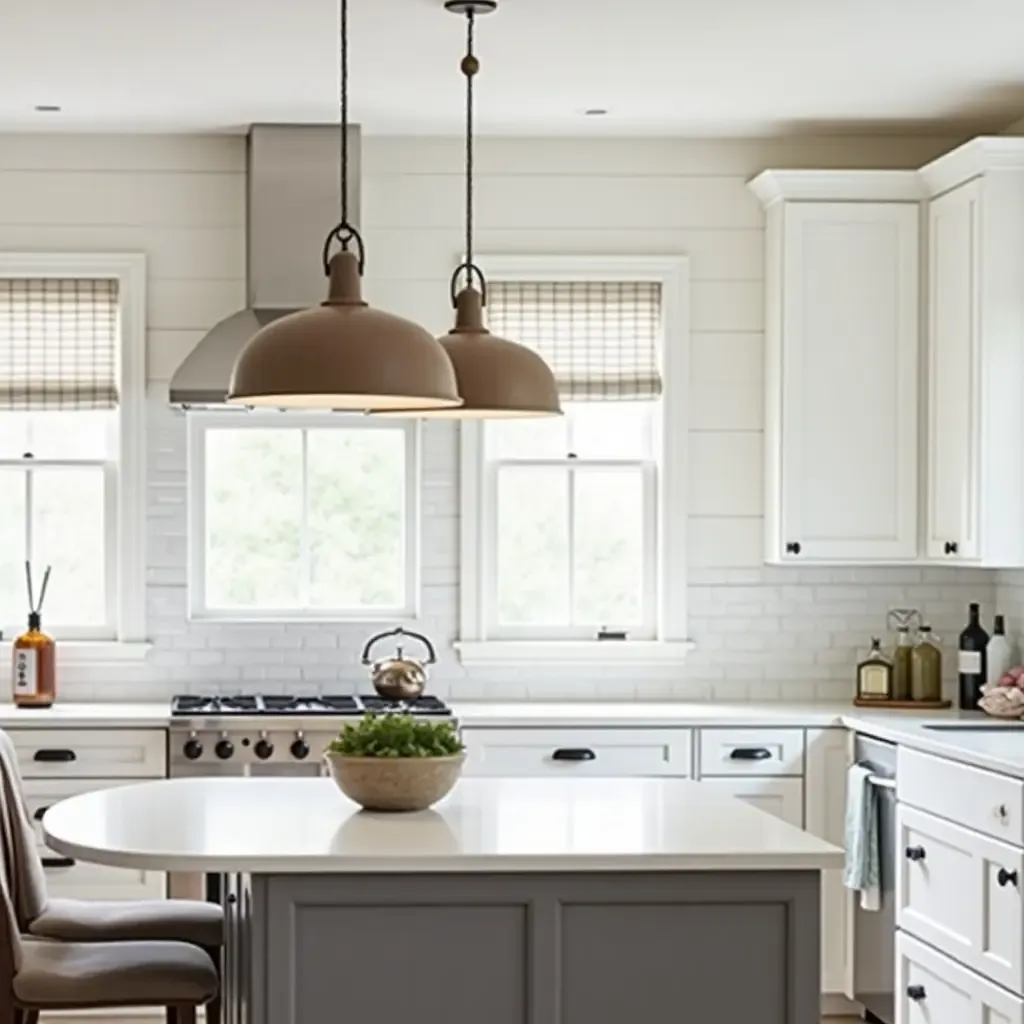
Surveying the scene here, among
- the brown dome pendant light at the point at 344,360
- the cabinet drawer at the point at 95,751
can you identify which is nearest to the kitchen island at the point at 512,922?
the brown dome pendant light at the point at 344,360

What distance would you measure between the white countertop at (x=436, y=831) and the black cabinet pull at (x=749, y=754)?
1.45 meters

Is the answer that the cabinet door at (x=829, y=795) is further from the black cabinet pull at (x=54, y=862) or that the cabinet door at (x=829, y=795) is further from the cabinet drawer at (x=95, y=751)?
the black cabinet pull at (x=54, y=862)

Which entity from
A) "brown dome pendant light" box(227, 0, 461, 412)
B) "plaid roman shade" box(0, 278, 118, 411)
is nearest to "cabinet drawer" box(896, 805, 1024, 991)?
"brown dome pendant light" box(227, 0, 461, 412)

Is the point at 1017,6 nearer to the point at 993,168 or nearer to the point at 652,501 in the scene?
the point at 993,168

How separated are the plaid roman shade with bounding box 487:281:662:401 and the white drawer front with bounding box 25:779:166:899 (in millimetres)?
1985

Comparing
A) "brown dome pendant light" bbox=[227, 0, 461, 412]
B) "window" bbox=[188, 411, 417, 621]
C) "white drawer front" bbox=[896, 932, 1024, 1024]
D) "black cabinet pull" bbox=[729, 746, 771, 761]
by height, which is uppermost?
"brown dome pendant light" bbox=[227, 0, 461, 412]

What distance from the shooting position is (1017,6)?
478 centimetres

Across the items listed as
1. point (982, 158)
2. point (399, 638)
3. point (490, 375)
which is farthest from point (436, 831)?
point (982, 158)

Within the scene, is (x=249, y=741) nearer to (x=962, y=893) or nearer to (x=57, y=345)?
(x=57, y=345)

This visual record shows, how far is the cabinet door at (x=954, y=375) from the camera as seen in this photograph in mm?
5762

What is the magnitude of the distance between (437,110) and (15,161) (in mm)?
1440

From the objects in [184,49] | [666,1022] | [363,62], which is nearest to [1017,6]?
[363,62]

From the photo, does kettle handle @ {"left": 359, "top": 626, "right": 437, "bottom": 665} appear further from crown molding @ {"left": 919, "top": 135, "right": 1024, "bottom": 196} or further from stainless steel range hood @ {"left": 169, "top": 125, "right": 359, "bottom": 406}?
crown molding @ {"left": 919, "top": 135, "right": 1024, "bottom": 196}

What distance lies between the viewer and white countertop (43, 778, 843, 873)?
3439 millimetres
